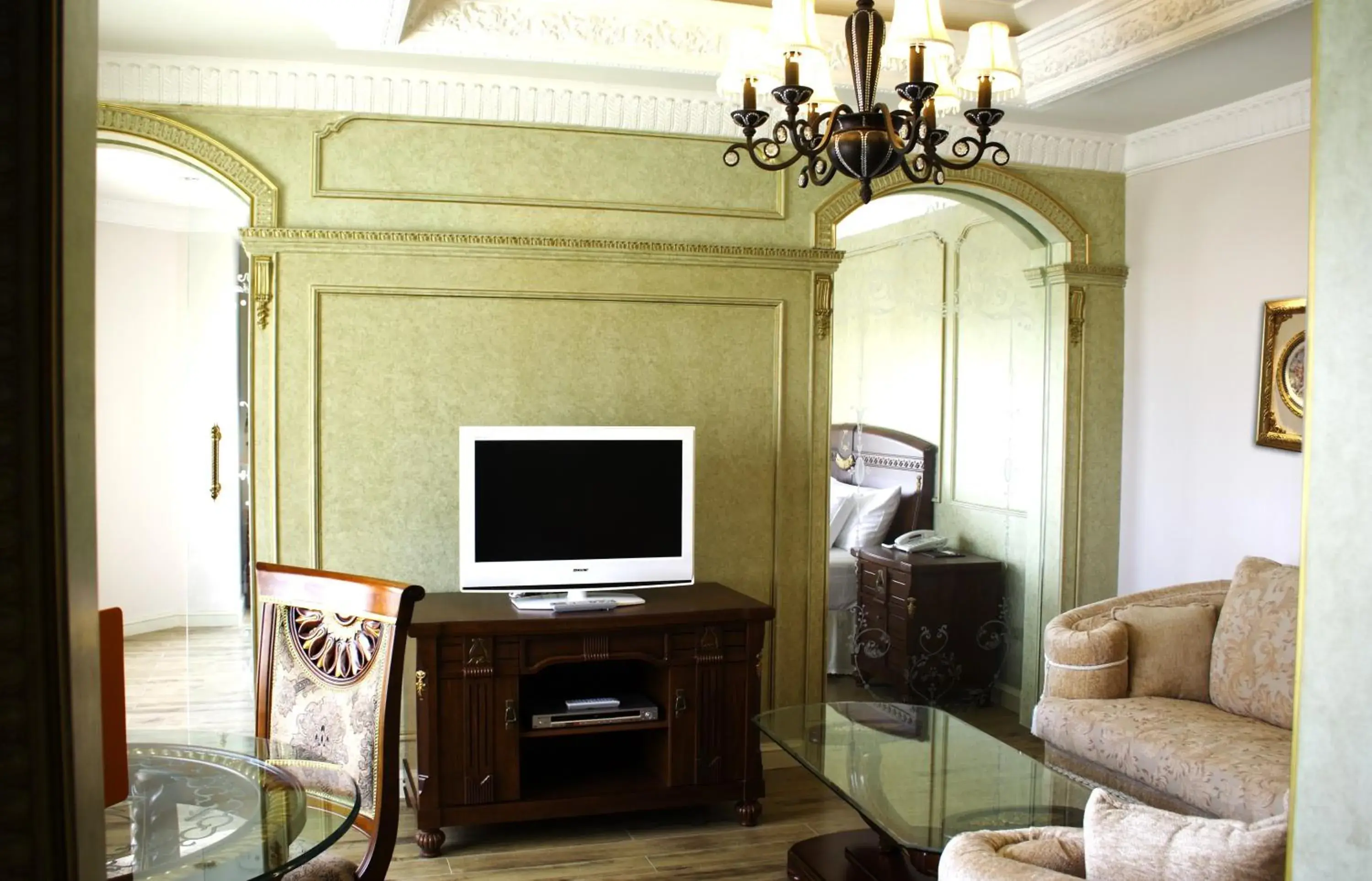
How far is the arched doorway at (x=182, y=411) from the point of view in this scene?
153 inches

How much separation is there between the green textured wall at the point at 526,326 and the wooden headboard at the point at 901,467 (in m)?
0.98

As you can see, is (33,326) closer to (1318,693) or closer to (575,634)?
(1318,693)

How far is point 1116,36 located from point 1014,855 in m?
2.98

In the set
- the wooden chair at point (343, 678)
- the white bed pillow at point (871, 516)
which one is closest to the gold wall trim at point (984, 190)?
the white bed pillow at point (871, 516)

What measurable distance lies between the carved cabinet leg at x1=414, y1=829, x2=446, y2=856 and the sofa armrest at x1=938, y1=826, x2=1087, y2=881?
2.15 meters

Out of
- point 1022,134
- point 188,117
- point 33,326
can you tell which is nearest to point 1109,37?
point 1022,134

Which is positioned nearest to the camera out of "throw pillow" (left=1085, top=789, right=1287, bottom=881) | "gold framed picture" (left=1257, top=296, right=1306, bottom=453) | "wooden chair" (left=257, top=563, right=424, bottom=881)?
"throw pillow" (left=1085, top=789, right=1287, bottom=881)

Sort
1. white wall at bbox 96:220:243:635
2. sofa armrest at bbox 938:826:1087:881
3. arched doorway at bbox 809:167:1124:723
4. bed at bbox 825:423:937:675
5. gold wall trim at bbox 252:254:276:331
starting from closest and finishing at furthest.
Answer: sofa armrest at bbox 938:826:1087:881, gold wall trim at bbox 252:254:276:331, arched doorway at bbox 809:167:1124:723, bed at bbox 825:423:937:675, white wall at bbox 96:220:243:635

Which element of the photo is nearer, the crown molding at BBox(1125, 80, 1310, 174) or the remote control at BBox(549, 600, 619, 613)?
the remote control at BBox(549, 600, 619, 613)

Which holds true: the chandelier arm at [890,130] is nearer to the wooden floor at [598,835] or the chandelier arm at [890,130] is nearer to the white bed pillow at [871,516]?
the wooden floor at [598,835]

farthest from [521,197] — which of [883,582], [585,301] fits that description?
[883,582]

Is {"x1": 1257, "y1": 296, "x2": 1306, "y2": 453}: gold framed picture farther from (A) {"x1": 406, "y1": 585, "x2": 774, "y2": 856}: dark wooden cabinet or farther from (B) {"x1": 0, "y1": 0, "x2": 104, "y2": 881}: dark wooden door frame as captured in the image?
(B) {"x1": 0, "y1": 0, "x2": 104, "y2": 881}: dark wooden door frame

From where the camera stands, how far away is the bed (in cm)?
522

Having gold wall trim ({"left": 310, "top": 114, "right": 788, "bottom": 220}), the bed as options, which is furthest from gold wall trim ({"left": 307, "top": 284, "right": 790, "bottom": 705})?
the bed
